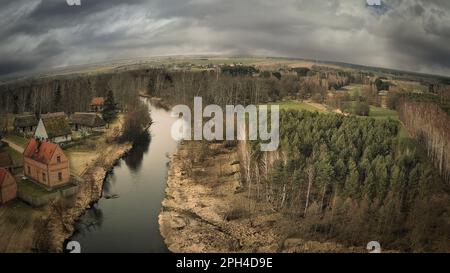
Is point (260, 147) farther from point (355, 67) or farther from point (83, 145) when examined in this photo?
point (83, 145)

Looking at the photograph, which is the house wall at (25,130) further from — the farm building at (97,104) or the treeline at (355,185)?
the treeline at (355,185)

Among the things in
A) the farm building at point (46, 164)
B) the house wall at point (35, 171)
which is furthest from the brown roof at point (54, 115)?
the house wall at point (35, 171)

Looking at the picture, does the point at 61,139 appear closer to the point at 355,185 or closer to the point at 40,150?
the point at 40,150

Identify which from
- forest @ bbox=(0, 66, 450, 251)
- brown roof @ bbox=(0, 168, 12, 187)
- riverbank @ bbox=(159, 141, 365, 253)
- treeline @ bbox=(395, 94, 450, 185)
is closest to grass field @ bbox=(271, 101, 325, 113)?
forest @ bbox=(0, 66, 450, 251)

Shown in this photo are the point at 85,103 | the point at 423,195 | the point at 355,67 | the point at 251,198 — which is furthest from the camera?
the point at 85,103

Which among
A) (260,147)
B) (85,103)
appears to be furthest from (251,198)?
(85,103)
